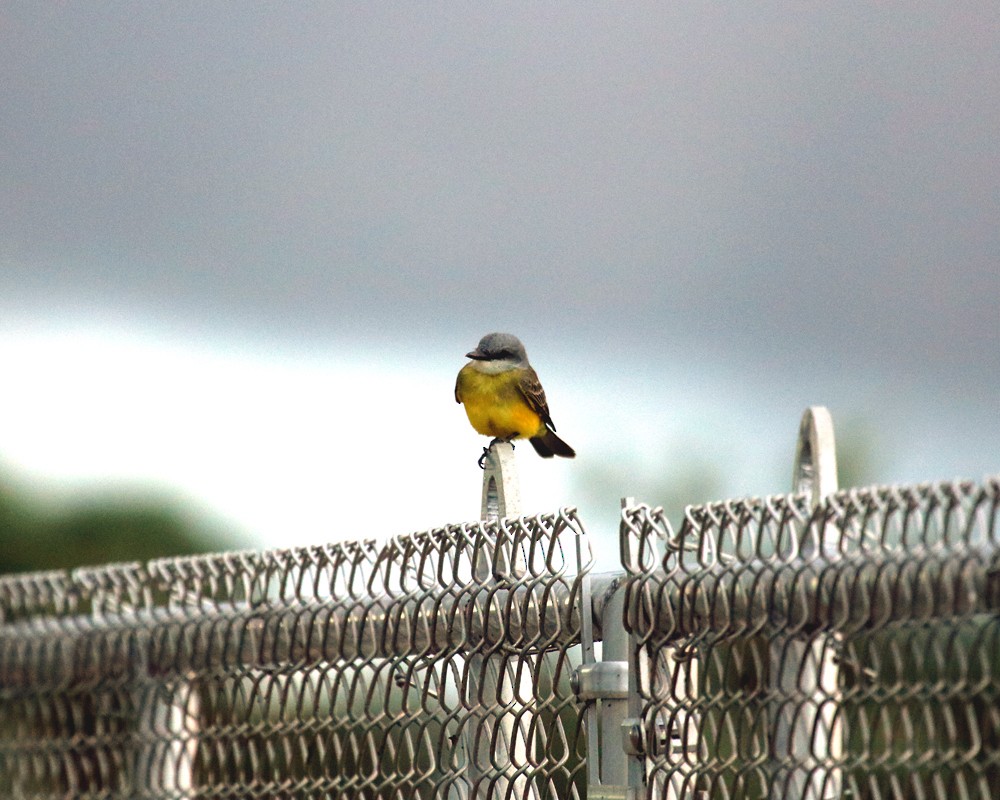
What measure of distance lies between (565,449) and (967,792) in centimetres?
280

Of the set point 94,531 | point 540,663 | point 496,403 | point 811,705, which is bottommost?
point 811,705

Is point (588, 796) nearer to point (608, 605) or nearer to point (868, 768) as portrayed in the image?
point (608, 605)

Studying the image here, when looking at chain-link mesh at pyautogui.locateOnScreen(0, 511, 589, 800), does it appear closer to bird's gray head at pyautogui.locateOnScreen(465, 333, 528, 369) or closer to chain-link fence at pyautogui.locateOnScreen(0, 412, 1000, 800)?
chain-link fence at pyautogui.locateOnScreen(0, 412, 1000, 800)

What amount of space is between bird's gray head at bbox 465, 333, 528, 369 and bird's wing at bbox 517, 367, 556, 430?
0.13ft

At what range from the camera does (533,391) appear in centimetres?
383

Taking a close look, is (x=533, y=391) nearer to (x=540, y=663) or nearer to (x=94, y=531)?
(x=540, y=663)

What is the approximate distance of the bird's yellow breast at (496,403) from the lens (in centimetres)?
383

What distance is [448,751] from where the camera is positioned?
2.06 metres

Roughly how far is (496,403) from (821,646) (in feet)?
7.64

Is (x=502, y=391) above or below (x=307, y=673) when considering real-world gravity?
above

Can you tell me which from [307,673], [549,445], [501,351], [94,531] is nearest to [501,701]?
[307,673]

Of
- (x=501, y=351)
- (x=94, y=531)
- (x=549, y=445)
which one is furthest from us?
(x=94, y=531)

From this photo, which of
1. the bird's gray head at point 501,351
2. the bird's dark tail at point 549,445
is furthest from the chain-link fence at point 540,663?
the bird's dark tail at point 549,445

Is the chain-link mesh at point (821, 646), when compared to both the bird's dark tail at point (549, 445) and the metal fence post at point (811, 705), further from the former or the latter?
the bird's dark tail at point (549, 445)
